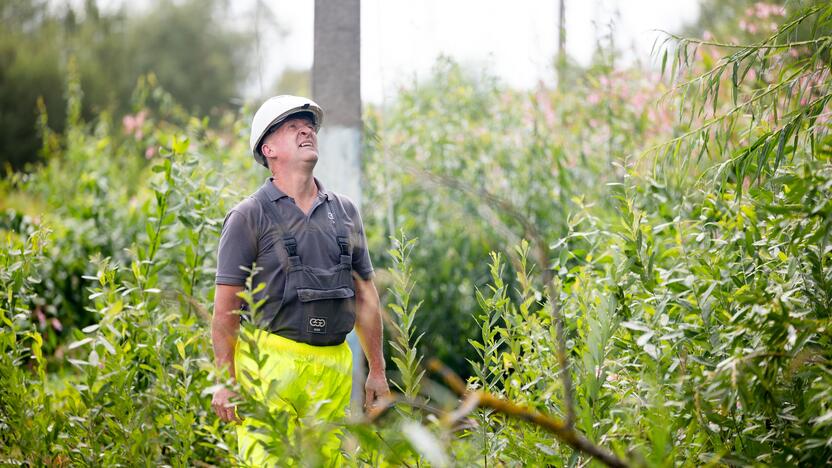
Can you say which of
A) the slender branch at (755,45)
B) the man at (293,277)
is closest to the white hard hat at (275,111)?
the man at (293,277)

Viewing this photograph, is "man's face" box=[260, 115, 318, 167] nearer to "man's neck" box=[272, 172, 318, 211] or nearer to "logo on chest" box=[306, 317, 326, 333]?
"man's neck" box=[272, 172, 318, 211]

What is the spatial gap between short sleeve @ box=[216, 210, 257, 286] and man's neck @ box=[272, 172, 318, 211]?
21 cm

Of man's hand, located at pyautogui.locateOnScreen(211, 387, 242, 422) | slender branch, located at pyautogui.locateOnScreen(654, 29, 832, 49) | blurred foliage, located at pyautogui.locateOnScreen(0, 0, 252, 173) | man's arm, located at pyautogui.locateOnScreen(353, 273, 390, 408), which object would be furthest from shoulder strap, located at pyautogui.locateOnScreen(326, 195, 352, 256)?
blurred foliage, located at pyautogui.locateOnScreen(0, 0, 252, 173)

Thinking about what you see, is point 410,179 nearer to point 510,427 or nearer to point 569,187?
point 569,187

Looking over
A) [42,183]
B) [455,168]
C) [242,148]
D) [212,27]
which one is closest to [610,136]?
[455,168]

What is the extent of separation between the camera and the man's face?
3.05m

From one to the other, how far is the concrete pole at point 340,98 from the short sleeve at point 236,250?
41.3 inches

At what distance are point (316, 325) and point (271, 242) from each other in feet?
1.06

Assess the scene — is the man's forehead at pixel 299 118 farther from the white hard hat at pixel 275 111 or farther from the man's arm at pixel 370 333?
the man's arm at pixel 370 333

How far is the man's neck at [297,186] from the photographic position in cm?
305

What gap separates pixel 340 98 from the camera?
3.97 m

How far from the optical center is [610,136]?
19.7 ft

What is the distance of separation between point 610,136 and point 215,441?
3658mm

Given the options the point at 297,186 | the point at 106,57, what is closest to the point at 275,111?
the point at 297,186
